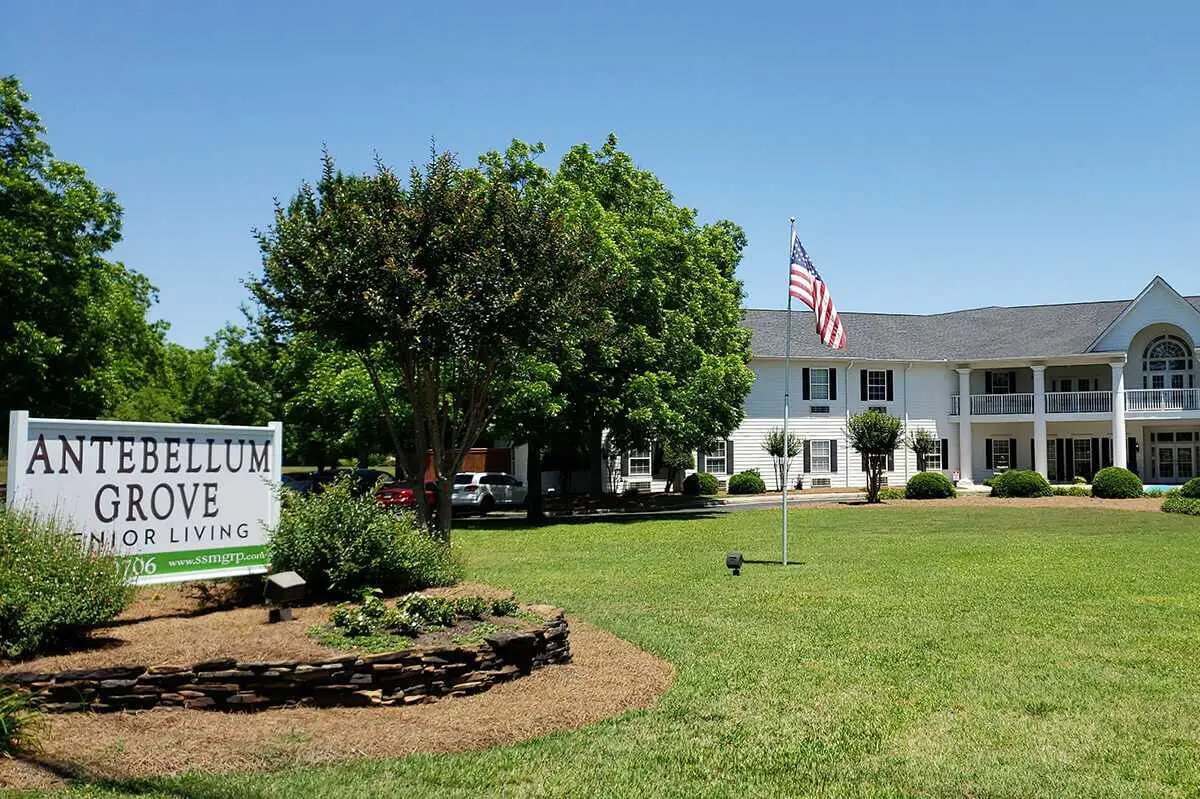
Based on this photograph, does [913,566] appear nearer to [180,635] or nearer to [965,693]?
[965,693]

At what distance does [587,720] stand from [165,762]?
2.92 meters

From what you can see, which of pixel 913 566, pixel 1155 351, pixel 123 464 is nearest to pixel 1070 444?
pixel 1155 351

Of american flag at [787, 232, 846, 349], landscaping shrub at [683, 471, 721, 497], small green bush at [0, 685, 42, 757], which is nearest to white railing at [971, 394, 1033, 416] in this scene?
landscaping shrub at [683, 471, 721, 497]

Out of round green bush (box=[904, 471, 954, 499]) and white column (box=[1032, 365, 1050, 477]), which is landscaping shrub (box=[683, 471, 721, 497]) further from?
white column (box=[1032, 365, 1050, 477])

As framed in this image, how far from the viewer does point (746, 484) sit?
41938 millimetres

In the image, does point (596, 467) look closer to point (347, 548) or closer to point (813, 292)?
point (813, 292)

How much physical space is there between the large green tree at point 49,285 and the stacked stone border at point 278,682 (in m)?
23.9

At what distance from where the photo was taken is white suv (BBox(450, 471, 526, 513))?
3400cm

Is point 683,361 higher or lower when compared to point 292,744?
higher

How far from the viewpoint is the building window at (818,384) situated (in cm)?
4491

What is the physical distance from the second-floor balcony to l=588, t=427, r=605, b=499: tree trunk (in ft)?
57.0

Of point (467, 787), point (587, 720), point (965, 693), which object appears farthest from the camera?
point (965, 693)

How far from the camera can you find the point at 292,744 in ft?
22.1

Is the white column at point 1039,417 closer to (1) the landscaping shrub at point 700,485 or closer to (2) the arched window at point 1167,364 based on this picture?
(2) the arched window at point 1167,364
